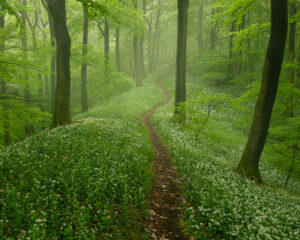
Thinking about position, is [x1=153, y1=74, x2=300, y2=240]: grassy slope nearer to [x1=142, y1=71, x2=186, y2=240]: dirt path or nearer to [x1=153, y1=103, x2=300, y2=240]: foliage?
[x1=153, y1=103, x2=300, y2=240]: foliage

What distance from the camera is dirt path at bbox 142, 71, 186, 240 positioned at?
471 cm

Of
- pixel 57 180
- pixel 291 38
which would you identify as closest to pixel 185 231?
pixel 57 180

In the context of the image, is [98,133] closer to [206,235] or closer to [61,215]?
[61,215]

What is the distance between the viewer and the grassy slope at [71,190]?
3.53 metres

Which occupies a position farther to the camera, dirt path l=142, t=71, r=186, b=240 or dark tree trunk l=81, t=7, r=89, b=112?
dark tree trunk l=81, t=7, r=89, b=112

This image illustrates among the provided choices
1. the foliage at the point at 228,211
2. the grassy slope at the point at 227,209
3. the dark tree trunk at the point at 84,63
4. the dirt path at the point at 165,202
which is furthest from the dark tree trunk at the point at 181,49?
the dark tree trunk at the point at 84,63

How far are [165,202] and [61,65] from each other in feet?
29.7

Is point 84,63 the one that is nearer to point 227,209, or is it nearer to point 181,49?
point 181,49

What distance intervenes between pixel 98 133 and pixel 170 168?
3.79m

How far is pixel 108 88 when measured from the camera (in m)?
23.8

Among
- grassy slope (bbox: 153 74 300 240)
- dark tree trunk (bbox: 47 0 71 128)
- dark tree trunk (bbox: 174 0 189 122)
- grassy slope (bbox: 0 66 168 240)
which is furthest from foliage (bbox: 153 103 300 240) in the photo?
dark tree trunk (bbox: 174 0 189 122)

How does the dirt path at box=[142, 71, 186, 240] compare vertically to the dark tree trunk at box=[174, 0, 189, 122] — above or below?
below

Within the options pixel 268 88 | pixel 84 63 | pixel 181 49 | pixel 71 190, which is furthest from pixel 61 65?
pixel 268 88

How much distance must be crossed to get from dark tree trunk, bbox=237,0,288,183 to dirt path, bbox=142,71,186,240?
3324mm
